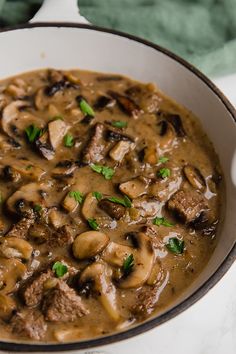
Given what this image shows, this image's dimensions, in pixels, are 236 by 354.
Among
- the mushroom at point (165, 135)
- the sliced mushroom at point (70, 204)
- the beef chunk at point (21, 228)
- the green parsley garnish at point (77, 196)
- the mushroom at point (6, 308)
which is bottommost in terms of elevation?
the mushroom at point (6, 308)

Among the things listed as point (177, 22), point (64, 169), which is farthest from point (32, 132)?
point (177, 22)

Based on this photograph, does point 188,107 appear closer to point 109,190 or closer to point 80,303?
point 109,190

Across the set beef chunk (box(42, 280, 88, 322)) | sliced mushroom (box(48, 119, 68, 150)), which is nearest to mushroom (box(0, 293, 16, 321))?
beef chunk (box(42, 280, 88, 322))

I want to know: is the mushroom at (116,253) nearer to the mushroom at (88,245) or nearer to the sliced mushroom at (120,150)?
the mushroom at (88,245)

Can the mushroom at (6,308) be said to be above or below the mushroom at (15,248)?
below

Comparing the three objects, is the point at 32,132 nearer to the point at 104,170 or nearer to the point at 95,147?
the point at 95,147

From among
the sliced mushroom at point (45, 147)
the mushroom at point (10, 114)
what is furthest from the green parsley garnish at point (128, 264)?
the mushroom at point (10, 114)
